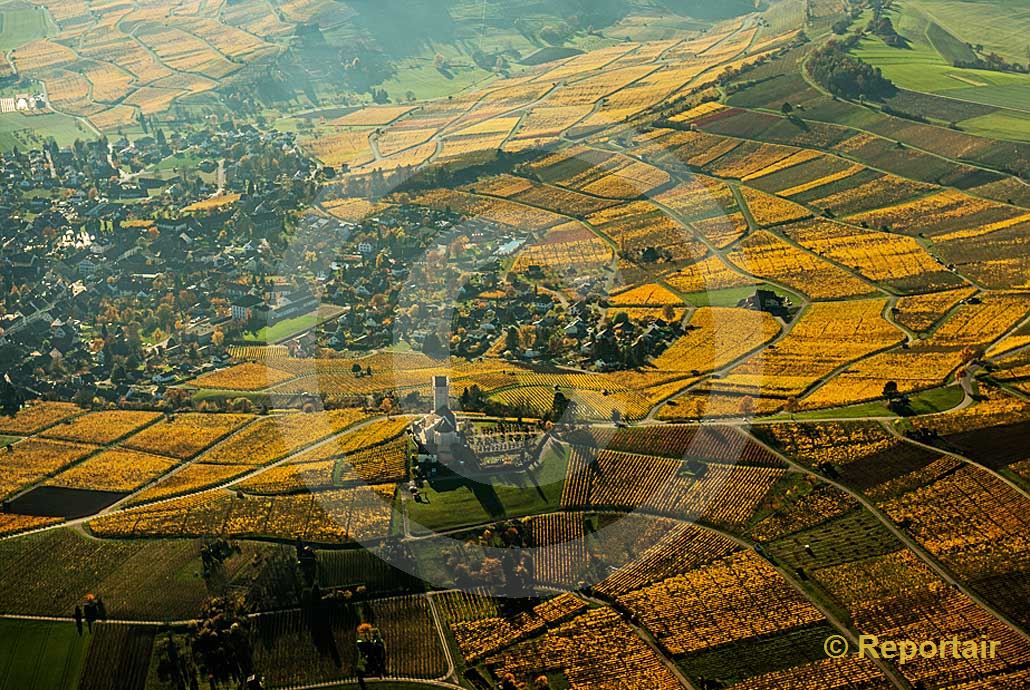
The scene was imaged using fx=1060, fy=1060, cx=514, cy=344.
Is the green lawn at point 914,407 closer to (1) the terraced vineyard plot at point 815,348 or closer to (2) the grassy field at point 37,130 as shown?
(1) the terraced vineyard plot at point 815,348

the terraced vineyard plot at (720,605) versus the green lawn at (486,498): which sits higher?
→ the green lawn at (486,498)

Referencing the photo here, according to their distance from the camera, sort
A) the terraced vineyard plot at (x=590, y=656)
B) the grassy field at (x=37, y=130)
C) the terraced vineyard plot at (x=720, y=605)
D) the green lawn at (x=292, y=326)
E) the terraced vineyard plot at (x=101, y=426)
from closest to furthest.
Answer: the terraced vineyard plot at (x=590, y=656), the terraced vineyard plot at (x=720, y=605), the terraced vineyard plot at (x=101, y=426), the green lawn at (x=292, y=326), the grassy field at (x=37, y=130)

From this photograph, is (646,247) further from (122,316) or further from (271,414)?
(122,316)

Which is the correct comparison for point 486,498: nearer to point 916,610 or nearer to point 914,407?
point 916,610

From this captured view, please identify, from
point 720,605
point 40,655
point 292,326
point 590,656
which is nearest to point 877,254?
point 292,326

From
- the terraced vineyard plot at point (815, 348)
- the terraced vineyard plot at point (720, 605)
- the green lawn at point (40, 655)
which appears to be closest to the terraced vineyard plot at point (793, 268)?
the terraced vineyard plot at point (815, 348)

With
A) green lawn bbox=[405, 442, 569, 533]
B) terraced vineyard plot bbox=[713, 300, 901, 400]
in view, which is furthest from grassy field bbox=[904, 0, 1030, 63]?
green lawn bbox=[405, 442, 569, 533]

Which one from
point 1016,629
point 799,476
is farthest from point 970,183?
point 1016,629
